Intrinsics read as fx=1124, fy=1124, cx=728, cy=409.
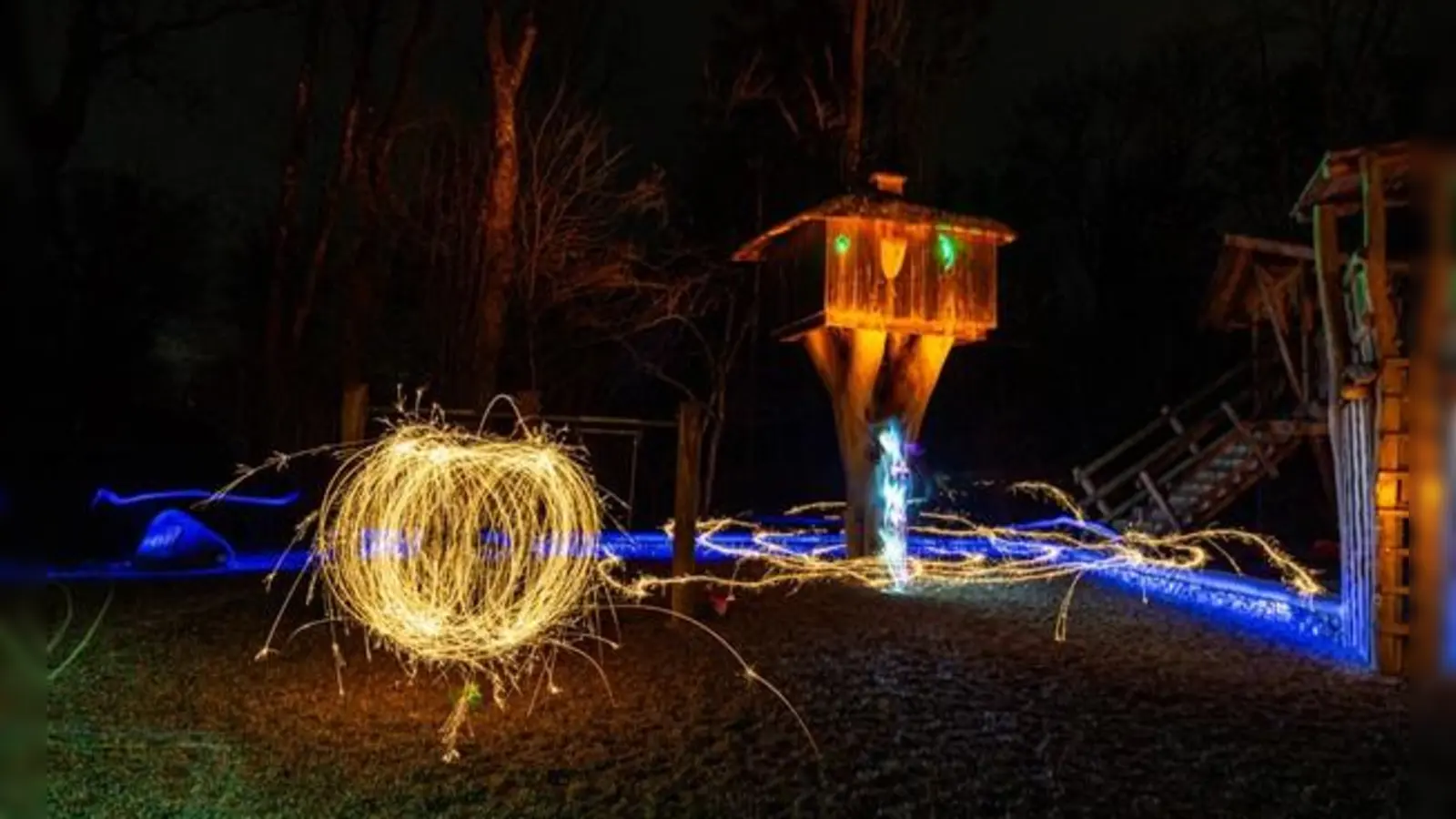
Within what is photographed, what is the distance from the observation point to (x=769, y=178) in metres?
32.6

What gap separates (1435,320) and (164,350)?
3460cm

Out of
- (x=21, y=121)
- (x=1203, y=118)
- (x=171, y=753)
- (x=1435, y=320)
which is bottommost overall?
(x=171, y=753)

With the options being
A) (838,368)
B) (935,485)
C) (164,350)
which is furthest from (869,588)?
(164,350)

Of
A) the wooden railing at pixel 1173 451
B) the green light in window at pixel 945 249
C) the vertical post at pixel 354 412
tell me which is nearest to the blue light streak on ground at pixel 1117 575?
the wooden railing at pixel 1173 451

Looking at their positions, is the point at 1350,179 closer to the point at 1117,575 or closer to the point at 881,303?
the point at 881,303

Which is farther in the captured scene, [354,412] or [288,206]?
[288,206]

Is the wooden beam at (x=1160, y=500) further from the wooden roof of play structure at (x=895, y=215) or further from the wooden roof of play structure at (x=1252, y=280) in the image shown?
the wooden roof of play structure at (x=895, y=215)

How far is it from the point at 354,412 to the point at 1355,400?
9.86m

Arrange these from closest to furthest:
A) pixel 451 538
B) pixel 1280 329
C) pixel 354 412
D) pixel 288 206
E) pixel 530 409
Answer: pixel 451 538 < pixel 354 412 < pixel 530 409 < pixel 1280 329 < pixel 288 206

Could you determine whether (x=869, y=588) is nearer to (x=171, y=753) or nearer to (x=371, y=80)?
(x=171, y=753)

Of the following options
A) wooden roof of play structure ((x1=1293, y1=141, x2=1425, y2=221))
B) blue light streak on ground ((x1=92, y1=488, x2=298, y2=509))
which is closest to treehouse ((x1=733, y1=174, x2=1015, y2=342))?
wooden roof of play structure ((x1=1293, y1=141, x2=1425, y2=221))

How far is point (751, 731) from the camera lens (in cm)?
736

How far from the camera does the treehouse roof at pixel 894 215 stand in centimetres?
1692

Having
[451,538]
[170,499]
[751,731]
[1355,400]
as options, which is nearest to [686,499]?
[451,538]
